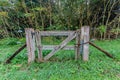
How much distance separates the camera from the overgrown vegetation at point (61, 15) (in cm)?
534

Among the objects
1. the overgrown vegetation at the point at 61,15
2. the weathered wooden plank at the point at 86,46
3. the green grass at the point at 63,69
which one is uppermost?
the overgrown vegetation at the point at 61,15

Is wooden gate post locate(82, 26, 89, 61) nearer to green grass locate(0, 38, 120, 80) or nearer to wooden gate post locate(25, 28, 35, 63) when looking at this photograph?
green grass locate(0, 38, 120, 80)

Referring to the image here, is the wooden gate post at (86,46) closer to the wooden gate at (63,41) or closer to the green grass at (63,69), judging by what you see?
the wooden gate at (63,41)

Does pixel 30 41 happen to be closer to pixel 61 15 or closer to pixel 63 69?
pixel 63 69

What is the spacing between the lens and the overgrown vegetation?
5.34 metres

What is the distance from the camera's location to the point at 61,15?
220 inches

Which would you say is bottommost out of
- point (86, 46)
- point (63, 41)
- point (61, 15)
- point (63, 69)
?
→ point (63, 69)

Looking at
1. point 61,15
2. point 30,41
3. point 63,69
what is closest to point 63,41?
point 63,69

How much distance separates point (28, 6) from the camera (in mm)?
5867

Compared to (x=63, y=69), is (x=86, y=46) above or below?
above

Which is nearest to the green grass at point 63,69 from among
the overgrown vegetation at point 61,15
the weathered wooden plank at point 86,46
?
the weathered wooden plank at point 86,46

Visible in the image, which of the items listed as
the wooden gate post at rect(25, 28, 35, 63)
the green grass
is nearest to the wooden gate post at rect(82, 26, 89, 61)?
the green grass

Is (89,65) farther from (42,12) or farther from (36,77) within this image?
(42,12)

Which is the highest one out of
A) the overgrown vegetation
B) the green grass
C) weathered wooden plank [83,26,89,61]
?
the overgrown vegetation
